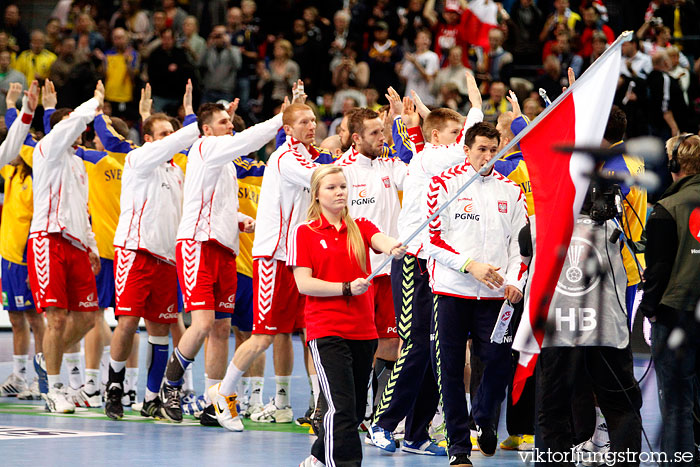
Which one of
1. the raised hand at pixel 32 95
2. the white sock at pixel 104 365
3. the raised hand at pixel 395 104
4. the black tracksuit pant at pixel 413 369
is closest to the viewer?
the black tracksuit pant at pixel 413 369

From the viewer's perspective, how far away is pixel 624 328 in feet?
19.3

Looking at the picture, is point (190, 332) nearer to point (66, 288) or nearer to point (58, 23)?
point (66, 288)

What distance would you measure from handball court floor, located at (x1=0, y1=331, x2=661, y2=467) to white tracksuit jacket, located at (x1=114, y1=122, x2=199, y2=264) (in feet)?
4.95

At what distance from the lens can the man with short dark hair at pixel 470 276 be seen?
6.76 m

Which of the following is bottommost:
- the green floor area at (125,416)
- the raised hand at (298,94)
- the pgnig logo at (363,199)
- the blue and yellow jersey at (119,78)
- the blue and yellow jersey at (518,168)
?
the green floor area at (125,416)

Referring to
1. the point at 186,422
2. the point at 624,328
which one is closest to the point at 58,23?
the point at 186,422

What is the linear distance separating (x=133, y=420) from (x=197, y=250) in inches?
62.1

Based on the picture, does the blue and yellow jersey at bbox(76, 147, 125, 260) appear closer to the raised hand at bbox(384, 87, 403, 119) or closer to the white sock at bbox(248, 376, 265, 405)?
the white sock at bbox(248, 376, 265, 405)

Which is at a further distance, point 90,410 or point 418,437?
point 90,410

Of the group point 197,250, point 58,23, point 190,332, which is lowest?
point 190,332

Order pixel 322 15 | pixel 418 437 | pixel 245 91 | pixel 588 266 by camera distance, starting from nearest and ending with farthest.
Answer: pixel 588 266 → pixel 418 437 → pixel 245 91 → pixel 322 15

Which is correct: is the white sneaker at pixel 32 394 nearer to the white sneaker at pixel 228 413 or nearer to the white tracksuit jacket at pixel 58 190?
the white tracksuit jacket at pixel 58 190

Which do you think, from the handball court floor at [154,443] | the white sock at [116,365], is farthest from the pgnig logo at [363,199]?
the white sock at [116,365]

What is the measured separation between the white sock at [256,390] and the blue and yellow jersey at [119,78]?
996 cm
